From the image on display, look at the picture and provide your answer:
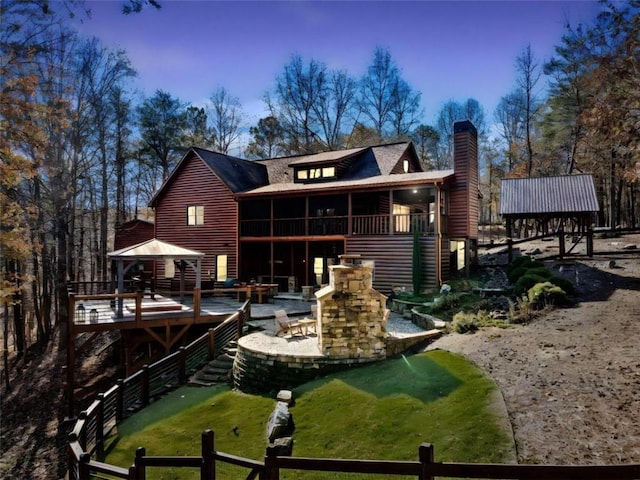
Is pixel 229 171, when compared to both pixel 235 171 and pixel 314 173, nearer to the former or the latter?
pixel 235 171

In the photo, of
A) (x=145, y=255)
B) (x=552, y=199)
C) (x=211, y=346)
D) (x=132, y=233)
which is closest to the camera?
(x=211, y=346)

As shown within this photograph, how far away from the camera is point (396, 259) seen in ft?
61.5

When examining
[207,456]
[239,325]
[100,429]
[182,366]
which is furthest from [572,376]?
[100,429]

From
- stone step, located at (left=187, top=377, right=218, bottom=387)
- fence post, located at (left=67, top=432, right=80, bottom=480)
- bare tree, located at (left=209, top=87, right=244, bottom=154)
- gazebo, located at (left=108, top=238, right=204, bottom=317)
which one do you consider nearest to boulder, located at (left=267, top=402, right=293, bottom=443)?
fence post, located at (left=67, top=432, right=80, bottom=480)

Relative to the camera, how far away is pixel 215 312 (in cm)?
1620

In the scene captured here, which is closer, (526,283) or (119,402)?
(119,402)

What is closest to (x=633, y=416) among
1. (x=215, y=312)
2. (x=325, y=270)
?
(x=215, y=312)

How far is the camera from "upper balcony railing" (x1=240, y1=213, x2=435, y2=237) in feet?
63.0

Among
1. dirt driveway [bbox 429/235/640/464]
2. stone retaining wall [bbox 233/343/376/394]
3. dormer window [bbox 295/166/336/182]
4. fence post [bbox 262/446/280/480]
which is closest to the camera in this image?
fence post [bbox 262/446/280/480]

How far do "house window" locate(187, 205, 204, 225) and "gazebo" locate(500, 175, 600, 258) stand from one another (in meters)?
16.9

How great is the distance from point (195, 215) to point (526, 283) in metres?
18.6

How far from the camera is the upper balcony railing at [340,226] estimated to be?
19.2m

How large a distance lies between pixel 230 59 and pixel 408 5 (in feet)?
17.2

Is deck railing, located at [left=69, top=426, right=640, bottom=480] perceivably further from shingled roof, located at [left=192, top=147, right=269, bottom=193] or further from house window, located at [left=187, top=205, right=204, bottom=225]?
house window, located at [left=187, top=205, right=204, bottom=225]
